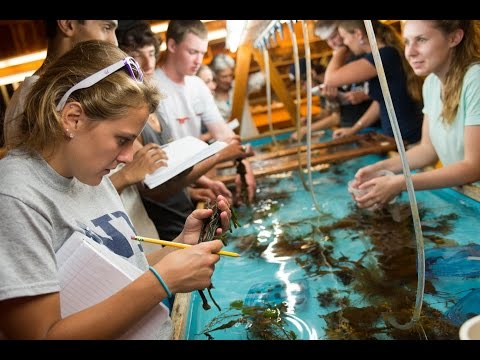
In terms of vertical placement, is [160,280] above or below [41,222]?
below

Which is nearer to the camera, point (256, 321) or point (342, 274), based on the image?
point (256, 321)

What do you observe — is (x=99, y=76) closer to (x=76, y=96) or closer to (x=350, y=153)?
(x=76, y=96)

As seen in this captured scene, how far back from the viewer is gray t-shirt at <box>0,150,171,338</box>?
3.21ft

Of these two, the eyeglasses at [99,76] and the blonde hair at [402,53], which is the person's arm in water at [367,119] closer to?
the blonde hair at [402,53]

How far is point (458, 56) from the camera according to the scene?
205cm

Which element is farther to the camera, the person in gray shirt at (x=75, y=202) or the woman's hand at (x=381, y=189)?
the woman's hand at (x=381, y=189)

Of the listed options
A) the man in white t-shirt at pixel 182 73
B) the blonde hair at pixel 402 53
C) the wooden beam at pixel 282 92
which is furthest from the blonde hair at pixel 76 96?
the wooden beam at pixel 282 92

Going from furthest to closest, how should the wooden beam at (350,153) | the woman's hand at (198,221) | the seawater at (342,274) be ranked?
the wooden beam at (350,153)
the woman's hand at (198,221)
the seawater at (342,274)

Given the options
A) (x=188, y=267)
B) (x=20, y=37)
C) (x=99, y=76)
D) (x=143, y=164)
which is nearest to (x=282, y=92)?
(x=20, y=37)

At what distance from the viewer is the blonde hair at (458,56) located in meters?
1.99

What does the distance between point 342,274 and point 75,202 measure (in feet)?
3.75

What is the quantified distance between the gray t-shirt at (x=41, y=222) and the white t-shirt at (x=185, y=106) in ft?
5.82
